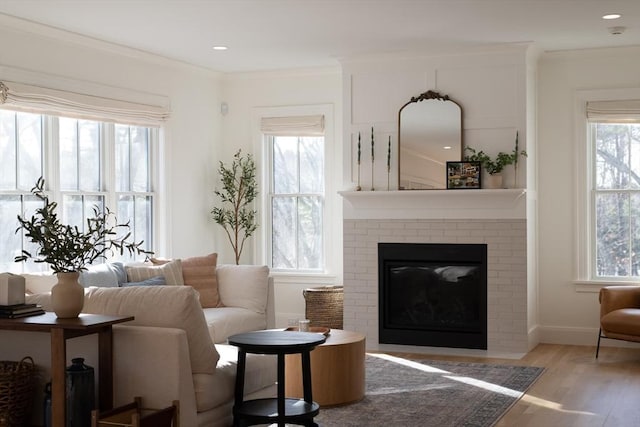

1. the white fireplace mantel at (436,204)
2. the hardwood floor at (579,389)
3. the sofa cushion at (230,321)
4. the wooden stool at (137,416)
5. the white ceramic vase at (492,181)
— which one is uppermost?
the white ceramic vase at (492,181)

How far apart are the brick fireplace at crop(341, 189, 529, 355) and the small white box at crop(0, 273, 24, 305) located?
3.86m

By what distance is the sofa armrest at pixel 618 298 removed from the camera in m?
7.06

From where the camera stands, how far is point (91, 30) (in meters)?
6.62

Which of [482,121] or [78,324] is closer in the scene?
[78,324]

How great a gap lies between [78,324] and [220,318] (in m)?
2.64

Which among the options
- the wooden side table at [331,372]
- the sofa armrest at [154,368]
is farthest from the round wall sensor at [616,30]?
the sofa armrest at [154,368]

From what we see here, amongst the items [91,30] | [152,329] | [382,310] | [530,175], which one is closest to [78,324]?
[152,329]

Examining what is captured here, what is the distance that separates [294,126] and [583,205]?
9.84ft

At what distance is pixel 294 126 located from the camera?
28.2ft

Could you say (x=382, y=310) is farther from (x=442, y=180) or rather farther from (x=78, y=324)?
(x=78, y=324)

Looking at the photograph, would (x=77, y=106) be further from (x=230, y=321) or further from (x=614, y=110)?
(x=614, y=110)

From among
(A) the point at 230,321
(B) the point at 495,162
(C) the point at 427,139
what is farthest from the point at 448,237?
(A) the point at 230,321

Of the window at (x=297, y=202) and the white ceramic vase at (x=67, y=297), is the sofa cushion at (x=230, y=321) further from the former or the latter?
the white ceramic vase at (x=67, y=297)

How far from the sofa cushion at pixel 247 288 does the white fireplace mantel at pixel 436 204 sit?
3.91ft
